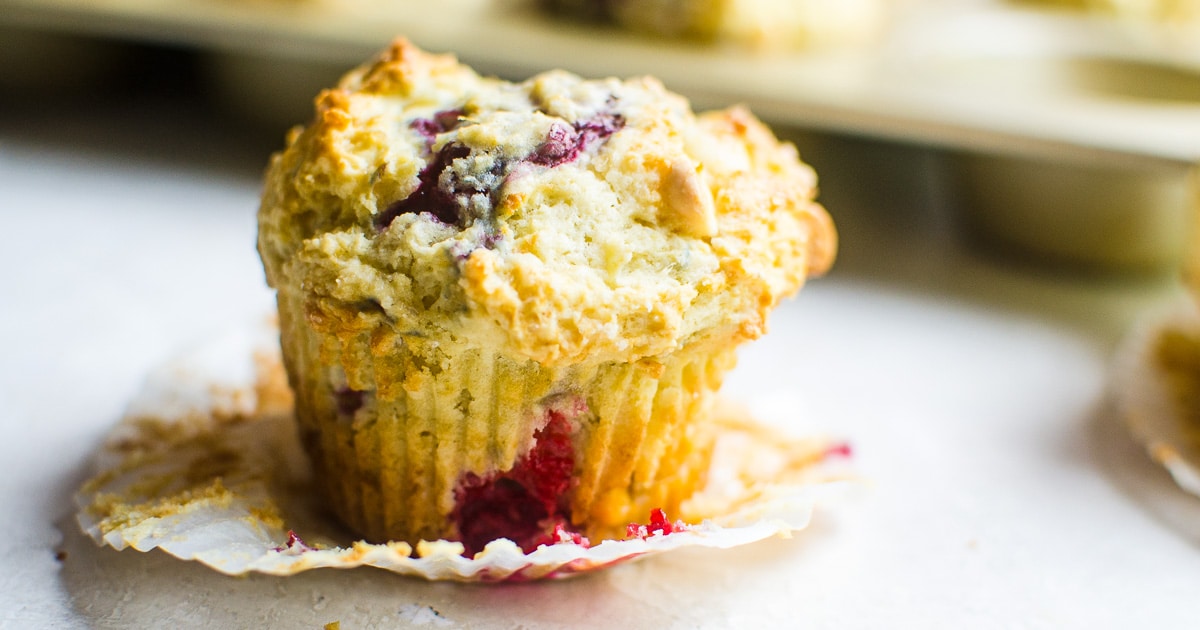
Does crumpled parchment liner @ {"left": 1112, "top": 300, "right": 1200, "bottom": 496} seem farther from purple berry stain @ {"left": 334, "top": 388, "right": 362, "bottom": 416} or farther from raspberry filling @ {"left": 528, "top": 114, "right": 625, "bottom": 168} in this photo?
purple berry stain @ {"left": 334, "top": 388, "right": 362, "bottom": 416}

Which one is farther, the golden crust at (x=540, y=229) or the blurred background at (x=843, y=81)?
the blurred background at (x=843, y=81)

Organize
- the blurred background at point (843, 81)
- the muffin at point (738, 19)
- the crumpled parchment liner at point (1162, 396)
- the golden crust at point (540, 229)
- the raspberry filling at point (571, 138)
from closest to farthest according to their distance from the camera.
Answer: the golden crust at point (540, 229) → the raspberry filling at point (571, 138) → the crumpled parchment liner at point (1162, 396) → the blurred background at point (843, 81) → the muffin at point (738, 19)

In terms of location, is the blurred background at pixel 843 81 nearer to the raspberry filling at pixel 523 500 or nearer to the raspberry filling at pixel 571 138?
the raspberry filling at pixel 571 138

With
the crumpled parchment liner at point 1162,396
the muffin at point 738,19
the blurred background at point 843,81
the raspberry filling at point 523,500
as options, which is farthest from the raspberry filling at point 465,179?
the muffin at point 738,19

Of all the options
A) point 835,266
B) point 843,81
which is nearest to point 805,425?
point 835,266

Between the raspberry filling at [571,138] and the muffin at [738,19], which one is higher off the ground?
the raspberry filling at [571,138]

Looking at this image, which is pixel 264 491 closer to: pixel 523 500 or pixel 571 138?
pixel 523 500

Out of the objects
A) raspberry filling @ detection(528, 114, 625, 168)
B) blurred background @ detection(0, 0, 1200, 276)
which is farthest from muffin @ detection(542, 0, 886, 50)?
raspberry filling @ detection(528, 114, 625, 168)
